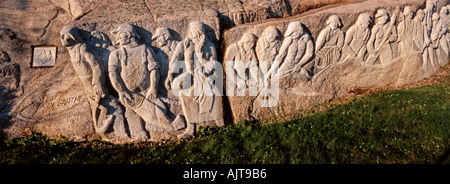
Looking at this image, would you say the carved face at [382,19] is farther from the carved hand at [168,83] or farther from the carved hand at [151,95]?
the carved hand at [151,95]

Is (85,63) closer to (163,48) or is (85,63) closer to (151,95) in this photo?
(151,95)

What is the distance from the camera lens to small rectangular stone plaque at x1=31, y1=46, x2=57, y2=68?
5.06m

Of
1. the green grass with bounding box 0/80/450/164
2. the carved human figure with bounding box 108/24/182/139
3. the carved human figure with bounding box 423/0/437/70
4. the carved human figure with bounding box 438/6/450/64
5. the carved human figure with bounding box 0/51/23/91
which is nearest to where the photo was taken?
the green grass with bounding box 0/80/450/164

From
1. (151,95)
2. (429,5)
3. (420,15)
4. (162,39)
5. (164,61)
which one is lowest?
(151,95)

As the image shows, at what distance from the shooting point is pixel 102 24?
4867 millimetres

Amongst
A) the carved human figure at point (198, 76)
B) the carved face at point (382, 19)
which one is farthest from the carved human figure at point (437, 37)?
the carved human figure at point (198, 76)

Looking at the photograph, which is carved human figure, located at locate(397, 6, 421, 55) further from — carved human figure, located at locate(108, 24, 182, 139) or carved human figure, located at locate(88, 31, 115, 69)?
carved human figure, located at locate(88, 31, 115, 69)

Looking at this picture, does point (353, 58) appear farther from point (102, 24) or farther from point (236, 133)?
point (102, 24)

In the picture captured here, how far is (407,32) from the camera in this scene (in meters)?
5.95

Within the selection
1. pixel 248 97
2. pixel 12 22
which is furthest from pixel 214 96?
pixel 12 22

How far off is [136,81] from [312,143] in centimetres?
293

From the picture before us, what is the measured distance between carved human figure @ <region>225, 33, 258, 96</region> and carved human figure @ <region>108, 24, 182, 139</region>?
1.30 meters

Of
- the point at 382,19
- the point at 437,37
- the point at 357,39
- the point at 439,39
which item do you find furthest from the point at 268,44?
the point at 439,39

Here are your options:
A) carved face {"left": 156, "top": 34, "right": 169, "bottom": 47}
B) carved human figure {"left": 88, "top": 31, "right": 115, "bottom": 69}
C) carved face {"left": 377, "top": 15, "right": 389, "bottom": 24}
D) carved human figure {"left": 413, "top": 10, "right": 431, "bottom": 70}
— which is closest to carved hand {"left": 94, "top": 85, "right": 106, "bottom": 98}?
carved human figure {"left": 88, "top": 31, "right": 115, "bottom": 69}
